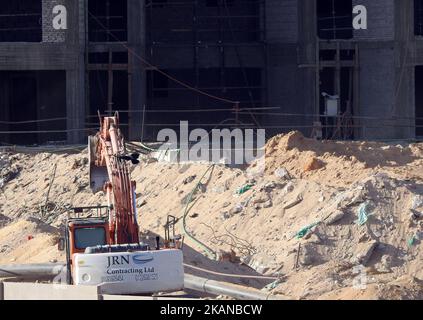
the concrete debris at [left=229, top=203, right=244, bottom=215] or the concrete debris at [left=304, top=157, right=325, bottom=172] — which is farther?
the concrete debris at [left=304, top=157, right=325, bottom=172]

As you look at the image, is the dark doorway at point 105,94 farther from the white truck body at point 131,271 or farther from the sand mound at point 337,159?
the white truck body at point 131,271

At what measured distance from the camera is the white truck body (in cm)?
2142

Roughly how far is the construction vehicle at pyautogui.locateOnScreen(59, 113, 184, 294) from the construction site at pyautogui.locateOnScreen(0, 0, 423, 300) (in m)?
0.03

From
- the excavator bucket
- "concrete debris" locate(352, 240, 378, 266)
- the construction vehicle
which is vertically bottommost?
"concrete debris" locate(352, 240, 378, 266)

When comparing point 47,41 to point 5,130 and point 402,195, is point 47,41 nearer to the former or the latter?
point 5,130

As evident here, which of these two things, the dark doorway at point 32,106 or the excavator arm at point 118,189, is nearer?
the excavator arm at point 118,189

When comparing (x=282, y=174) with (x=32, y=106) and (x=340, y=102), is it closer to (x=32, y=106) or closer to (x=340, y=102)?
(x=340, y=102)

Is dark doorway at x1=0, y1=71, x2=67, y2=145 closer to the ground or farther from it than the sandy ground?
farther from it

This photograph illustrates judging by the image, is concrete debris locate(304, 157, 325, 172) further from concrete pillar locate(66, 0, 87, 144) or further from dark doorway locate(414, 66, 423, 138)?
dark doorway locate(414, 66, 423, 138)

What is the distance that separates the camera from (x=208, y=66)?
41.4 metres

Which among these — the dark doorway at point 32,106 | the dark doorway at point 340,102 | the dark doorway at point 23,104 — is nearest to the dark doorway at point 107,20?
the dark doorway at point 32,106

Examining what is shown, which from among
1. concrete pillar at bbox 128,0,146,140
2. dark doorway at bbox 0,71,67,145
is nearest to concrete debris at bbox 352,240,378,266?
concrete pillar at bbox 128,0,146,140

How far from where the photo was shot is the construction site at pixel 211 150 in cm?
2319

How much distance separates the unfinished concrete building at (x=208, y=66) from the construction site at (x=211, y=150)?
6 centimetres
